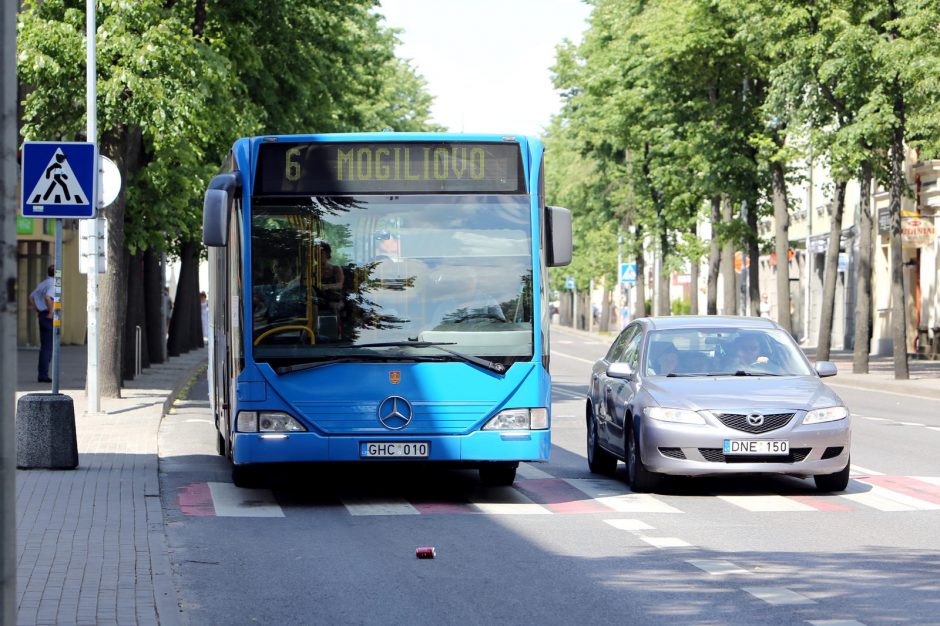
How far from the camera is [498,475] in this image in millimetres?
14398

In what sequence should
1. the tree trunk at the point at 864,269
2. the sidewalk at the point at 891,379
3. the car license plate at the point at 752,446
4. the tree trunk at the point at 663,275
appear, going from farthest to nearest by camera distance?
the tree trunk at the point at 663,275 < the tree trunk at the point at 864,269 < the sidewalk at the point at 891,379 < the car license plate at the point at 752,446

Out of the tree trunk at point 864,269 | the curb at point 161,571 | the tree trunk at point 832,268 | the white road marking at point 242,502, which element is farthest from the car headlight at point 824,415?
the tree trunk at point 832,268

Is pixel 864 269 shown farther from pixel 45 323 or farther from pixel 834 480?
pixel 834 480

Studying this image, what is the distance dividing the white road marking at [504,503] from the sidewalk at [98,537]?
255 centimetres

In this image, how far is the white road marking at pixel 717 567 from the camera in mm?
9594

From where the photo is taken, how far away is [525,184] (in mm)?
13164

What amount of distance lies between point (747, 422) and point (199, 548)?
16.1ft

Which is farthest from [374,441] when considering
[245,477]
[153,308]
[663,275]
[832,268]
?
[663,275]

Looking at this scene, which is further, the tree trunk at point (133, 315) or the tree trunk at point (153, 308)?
the tree trunk at point (153, 308)

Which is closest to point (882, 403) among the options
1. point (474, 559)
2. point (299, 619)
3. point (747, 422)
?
Result: point (747, 422)

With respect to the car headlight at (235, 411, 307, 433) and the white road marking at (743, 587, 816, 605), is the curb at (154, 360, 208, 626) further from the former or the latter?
the white road marking at (743, 587, 816, 605)

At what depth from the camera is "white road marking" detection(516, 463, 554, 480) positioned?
51.4ft

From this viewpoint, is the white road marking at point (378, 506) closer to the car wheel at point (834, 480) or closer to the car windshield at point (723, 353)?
the car windshield at point (723, 353)

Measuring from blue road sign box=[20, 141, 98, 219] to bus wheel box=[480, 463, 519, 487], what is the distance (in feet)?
13.8
